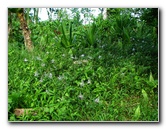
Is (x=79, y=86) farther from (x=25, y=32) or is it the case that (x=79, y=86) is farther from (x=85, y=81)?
(x=25, y=32)

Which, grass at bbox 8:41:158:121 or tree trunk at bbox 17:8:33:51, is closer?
grass at bbox 8:41:158:121

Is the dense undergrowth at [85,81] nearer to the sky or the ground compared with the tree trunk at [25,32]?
nearer to the ground

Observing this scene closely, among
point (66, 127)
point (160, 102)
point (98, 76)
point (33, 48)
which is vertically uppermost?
point (33, 48)

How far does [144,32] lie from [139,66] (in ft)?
0.78

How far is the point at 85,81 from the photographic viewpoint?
2.48m

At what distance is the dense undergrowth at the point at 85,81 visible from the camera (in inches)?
94.5

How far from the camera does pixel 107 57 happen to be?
2533 mm

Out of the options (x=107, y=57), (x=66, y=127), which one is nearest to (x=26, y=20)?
(x=107, y=57)

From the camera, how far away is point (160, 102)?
2.45m

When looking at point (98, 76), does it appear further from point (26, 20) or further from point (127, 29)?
point (26, 20)

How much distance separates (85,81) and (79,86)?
54 mm

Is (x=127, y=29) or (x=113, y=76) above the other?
(x=127, y=29)

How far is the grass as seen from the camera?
2.40 m
